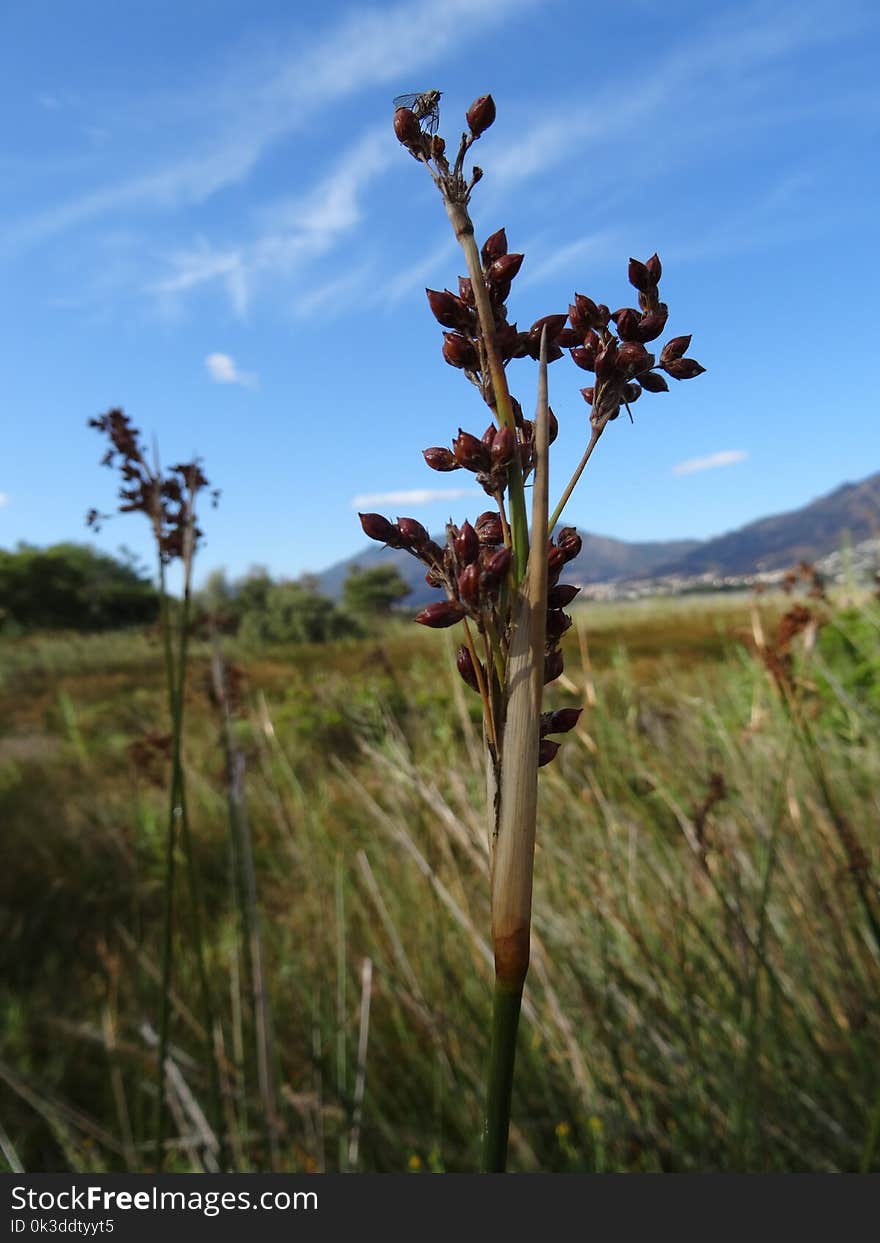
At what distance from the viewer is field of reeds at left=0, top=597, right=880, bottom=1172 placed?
198cm

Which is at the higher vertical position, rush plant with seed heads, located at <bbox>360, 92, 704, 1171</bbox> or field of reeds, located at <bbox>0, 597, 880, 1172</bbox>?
rush plant with seed heads, located at <bbox>360, 92, 704, 1171</bbox>

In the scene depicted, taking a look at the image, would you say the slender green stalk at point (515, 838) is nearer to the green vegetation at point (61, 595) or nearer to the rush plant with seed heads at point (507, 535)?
the rush plant with seed heads at point (507, 535)

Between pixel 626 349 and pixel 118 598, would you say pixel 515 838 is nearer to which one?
pixel 626 349

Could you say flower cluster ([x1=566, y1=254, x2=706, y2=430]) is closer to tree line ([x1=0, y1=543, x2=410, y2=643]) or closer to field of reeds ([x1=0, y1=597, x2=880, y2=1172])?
field of reeds ([x1=0, y1=597, x2=880, y2=1172])

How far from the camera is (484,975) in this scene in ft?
8.04

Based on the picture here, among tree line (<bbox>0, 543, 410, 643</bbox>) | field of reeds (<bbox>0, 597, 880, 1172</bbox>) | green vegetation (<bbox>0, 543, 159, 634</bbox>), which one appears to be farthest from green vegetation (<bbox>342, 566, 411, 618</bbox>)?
field of reeds (<bbox>0, 597, 880, 1172</bbox>)

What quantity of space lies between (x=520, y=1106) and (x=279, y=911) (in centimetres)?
276

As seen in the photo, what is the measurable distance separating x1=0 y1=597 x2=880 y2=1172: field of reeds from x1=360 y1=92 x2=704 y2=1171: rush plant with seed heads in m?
1.16

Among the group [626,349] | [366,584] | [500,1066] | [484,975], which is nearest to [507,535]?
[626,349]

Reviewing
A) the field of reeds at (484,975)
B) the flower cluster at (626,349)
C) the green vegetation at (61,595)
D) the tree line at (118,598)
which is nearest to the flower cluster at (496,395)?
the flower cluster at (626,349)

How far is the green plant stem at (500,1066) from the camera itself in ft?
1.54

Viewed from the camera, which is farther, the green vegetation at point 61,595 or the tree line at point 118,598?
the green vegetation at point 61,595

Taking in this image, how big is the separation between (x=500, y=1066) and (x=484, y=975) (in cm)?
214

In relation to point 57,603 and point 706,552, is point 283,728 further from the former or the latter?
point 706,552
